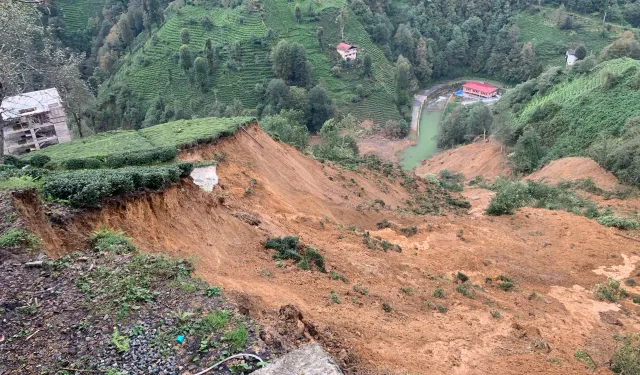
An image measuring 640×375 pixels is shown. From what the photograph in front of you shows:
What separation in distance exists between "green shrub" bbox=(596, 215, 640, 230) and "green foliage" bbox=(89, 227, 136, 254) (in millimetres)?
23931

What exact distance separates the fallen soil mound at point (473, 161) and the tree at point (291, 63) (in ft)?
62.6

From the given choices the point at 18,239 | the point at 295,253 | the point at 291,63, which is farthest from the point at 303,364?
the point at 291,63

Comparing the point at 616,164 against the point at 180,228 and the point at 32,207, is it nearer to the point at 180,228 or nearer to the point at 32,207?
the point at 180,228

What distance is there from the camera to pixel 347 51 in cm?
6475

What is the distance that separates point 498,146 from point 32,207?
42.5 meters

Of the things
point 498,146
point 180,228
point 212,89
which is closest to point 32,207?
point 180,228

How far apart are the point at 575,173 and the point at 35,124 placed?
130 ft

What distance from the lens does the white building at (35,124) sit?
3288cm

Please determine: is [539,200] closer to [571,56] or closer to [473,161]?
[473,161]

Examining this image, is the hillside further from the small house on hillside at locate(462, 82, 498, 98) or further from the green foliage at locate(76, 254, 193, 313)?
the green foliage at locate(76, 254, 193, 313)

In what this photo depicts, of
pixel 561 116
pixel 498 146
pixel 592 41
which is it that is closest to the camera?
pixel 561 116

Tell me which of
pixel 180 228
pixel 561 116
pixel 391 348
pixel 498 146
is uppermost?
pixel 180 228

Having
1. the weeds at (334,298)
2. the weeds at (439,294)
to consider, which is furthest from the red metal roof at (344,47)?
the weeds at (334,298)

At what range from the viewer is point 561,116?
1662 inches
